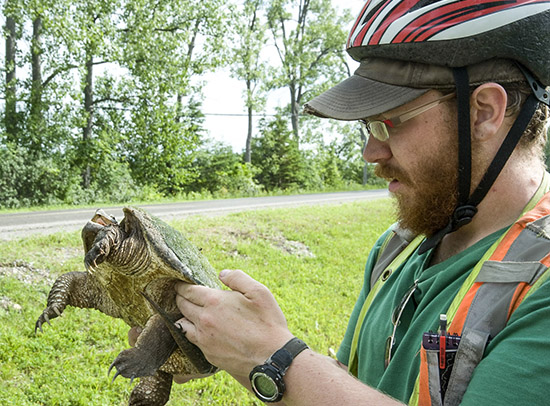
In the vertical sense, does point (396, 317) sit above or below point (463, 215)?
below

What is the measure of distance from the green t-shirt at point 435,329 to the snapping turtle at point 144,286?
0.66 meters

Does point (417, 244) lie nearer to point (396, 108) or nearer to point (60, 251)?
point (396, 108)

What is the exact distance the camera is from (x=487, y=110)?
4.34 ft

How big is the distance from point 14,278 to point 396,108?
485 cm

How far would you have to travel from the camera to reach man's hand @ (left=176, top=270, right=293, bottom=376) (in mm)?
1318

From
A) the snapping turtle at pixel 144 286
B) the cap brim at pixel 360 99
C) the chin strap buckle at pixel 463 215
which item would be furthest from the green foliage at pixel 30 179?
the chin strap buckle at pixel 463 215

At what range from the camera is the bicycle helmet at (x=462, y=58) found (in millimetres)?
1289

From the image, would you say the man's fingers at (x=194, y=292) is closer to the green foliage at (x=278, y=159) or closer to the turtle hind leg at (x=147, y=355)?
the turtle hind leg at (x=147, y=355)

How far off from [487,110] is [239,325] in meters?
0.97

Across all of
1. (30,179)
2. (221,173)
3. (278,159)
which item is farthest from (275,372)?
(278,159)

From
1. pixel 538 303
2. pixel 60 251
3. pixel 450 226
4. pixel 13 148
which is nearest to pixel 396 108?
pixel 450 226

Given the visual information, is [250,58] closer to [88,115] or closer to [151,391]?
[88,115]

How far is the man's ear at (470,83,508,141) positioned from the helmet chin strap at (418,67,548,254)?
3 cm

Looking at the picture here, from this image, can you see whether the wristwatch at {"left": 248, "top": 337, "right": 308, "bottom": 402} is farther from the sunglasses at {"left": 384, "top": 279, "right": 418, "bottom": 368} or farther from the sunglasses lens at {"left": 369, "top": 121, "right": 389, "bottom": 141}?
the sunglasses lens at {"left": 369, "top": 121, "right": 389, "bottom": 141}
